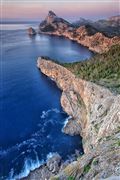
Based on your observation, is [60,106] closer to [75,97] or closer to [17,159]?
[75,97]

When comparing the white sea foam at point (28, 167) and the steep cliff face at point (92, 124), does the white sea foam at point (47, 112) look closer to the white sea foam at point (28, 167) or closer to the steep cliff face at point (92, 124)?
the steep cliff face at point (92, 124)

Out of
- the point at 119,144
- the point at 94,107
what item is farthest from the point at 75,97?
the point at 119,144

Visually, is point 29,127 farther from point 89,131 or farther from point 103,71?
point 103,71

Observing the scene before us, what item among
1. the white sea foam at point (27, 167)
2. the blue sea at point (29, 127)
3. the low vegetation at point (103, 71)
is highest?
the low vegetation at point (103, 71)

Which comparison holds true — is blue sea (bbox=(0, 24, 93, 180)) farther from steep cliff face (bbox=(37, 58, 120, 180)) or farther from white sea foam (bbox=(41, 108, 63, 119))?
steep cliff face (bbox=(37, 58, 120, 180))

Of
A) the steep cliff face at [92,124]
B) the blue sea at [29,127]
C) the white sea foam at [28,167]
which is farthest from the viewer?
the blue sea at [29,127]

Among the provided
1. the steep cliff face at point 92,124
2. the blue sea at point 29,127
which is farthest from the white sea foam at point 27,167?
the steep cliff face at point 92,124
